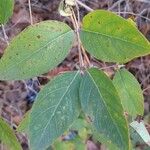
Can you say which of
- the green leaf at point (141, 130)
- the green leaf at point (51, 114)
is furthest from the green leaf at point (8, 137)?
the green leaf at point (141, 130)

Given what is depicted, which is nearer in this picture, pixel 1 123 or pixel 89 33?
pixel 89 33

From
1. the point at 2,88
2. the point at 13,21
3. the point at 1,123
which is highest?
the point at 1,123

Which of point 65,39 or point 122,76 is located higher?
point 65,39

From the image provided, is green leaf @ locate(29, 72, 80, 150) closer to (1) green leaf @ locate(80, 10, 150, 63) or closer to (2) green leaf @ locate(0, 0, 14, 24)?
(1) green leaf @ locate(80, 10, 150, 63)

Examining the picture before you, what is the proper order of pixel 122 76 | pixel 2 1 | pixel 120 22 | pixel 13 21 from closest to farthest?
pixel 120 22, pixel 2 1, pixel 122 76, pixel 13 21

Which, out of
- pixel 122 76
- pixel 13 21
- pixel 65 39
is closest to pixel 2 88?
pixel 13 21

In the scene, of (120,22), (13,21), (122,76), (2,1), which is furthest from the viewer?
(13,21)

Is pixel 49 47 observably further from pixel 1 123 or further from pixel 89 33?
pixel 1 123

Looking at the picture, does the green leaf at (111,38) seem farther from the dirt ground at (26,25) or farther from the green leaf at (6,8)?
the dirt ground at (26,25)
